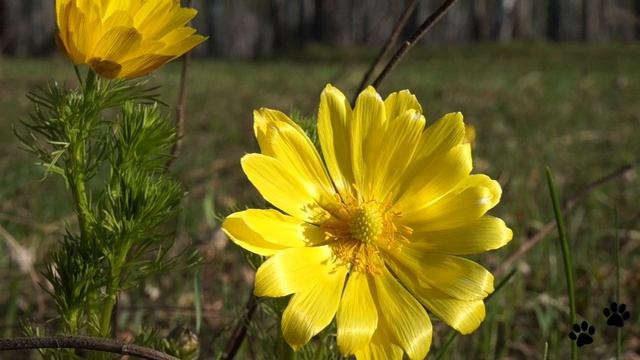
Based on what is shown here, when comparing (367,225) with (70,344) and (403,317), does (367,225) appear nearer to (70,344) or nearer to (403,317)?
(403,317)

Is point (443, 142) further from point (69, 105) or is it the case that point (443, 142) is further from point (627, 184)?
point (627, 184)

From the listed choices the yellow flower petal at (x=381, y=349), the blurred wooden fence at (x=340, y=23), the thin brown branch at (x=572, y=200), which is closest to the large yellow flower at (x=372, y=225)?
the yellow flower petal at (x=381, y=349)

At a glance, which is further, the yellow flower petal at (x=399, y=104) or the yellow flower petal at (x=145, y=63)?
the yellow flower petal at (x=399, y=104)

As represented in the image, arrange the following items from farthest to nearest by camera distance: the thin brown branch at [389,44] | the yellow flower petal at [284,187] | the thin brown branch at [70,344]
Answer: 1. the thin brown branch at [389,44]
2. the yellow flower petal at [284,187]
3. the thin brown branch at [70,344]

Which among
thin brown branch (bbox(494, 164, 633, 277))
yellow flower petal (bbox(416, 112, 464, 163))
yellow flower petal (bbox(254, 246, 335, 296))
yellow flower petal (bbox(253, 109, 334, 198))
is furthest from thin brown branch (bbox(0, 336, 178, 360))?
thin brown branch (bbox(494, 164, 633, 277))

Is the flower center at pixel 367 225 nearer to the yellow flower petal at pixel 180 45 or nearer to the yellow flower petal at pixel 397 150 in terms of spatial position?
the yellow flower petal at pixel 397 150

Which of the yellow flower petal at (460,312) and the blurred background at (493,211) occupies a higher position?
the yellow flower petal at (460,312)

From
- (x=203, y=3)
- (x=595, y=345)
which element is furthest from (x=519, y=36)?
(x=595, y=345)

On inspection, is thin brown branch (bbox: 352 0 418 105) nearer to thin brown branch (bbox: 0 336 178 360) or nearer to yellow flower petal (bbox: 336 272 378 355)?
yellow flower petal (bbox: 336 272 378 355)
